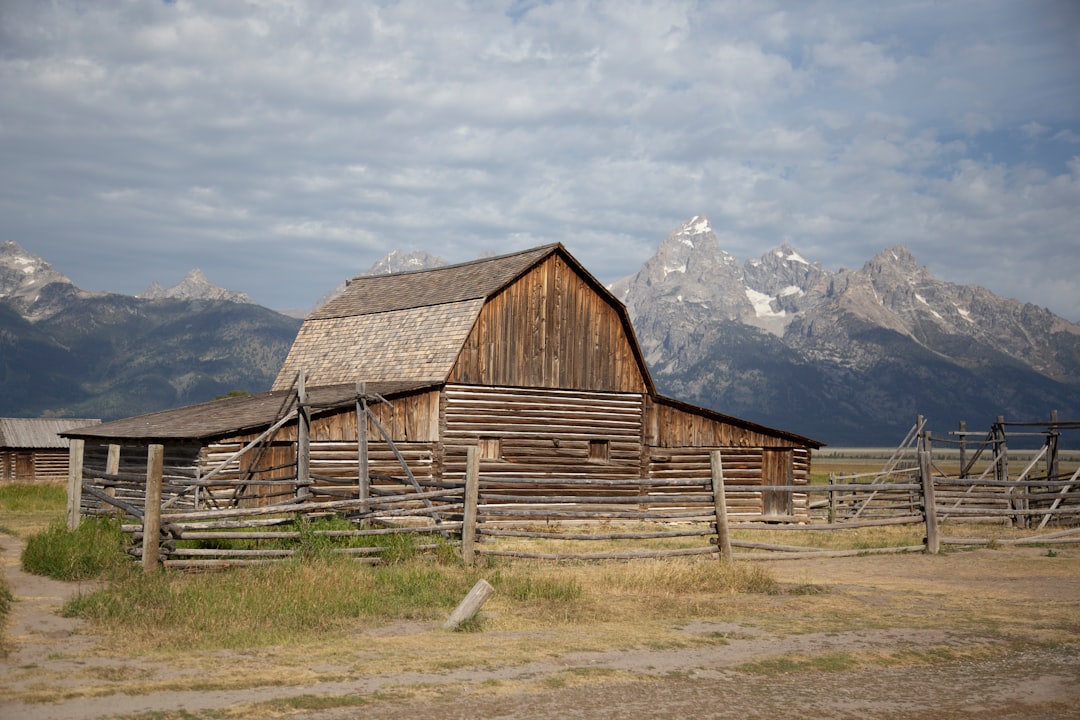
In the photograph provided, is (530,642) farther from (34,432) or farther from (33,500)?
(34,432)

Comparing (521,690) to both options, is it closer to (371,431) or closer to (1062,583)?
(1062,583)

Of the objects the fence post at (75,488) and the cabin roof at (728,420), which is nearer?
the fence post at (75,488)

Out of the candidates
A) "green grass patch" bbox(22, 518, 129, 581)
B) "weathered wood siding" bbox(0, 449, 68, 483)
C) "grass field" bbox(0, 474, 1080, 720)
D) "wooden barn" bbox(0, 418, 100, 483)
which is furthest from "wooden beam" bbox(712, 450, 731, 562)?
"weathered wood siding" bbox(0, 449, 68, 483)

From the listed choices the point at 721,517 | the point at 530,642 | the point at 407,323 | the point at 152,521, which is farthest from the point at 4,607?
the point at 407,323

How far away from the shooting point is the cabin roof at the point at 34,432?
59656 millimetres

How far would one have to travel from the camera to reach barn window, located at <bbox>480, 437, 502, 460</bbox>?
29281 mm

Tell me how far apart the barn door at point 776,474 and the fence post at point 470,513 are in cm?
1789

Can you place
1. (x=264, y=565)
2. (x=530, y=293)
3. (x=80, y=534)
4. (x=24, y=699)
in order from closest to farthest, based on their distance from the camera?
(x=24, y=699), (x=264, y=565), (x=80, y=534), (x=530, y=293)

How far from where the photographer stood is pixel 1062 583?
54.4ft

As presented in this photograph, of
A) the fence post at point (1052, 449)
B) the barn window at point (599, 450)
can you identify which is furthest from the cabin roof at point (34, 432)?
the fence post at point (1052, 449)

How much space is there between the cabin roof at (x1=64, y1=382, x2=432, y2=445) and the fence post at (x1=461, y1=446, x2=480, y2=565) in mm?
5988

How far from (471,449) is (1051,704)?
10.1 meters

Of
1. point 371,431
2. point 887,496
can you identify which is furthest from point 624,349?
point 887,496

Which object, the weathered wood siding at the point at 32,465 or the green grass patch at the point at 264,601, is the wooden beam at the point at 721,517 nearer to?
the green grass patch at the point at 264,601
